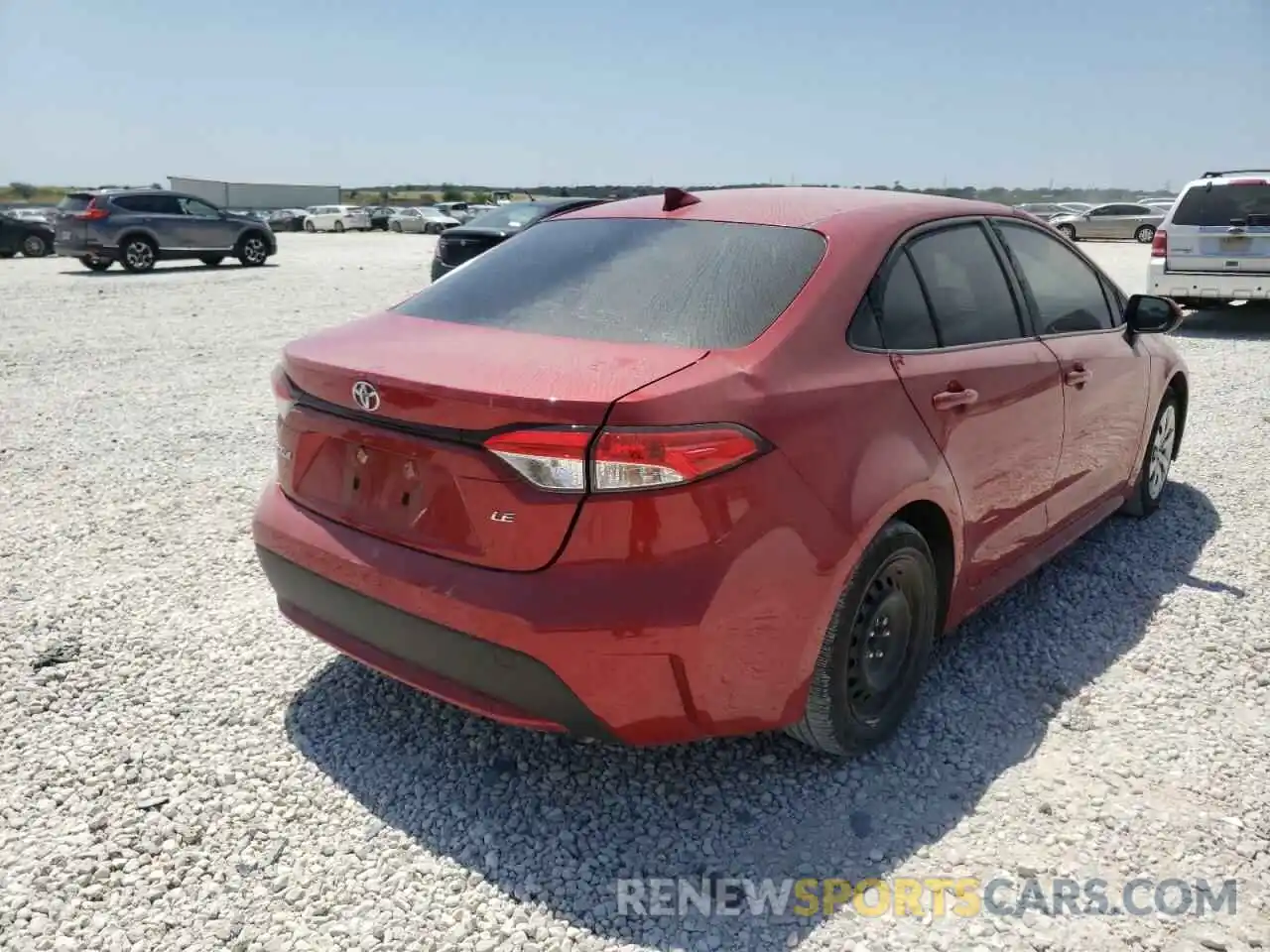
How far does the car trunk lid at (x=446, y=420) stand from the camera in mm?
2230

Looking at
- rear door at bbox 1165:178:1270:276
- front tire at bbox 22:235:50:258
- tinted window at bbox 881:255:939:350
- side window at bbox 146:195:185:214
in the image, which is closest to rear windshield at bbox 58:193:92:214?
side window at bbox 146:195:185:214

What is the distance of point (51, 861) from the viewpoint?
7.89 feet

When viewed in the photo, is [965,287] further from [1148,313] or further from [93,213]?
[93,213]

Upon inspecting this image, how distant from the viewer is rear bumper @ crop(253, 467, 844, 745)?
222 centimetres

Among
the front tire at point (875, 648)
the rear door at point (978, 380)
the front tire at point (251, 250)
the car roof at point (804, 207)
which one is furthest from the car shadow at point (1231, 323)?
the front tire at point (251, 250)

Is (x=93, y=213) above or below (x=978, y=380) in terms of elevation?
above

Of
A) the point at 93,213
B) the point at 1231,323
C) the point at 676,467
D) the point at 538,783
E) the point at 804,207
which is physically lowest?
the point at 538,783

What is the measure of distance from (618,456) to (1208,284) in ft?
36.8

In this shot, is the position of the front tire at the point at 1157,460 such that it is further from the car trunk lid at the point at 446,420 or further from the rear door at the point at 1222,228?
the rear door at the point at 1222,228

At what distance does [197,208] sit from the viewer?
20.4m

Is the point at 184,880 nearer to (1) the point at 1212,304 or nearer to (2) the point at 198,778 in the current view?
(2) the point at 198,778

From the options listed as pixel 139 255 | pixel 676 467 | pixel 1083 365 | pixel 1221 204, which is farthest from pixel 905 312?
pixel 139 255

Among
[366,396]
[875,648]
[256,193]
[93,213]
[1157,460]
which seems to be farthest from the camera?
[256,193]

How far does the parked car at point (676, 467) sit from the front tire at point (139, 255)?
19.0m
